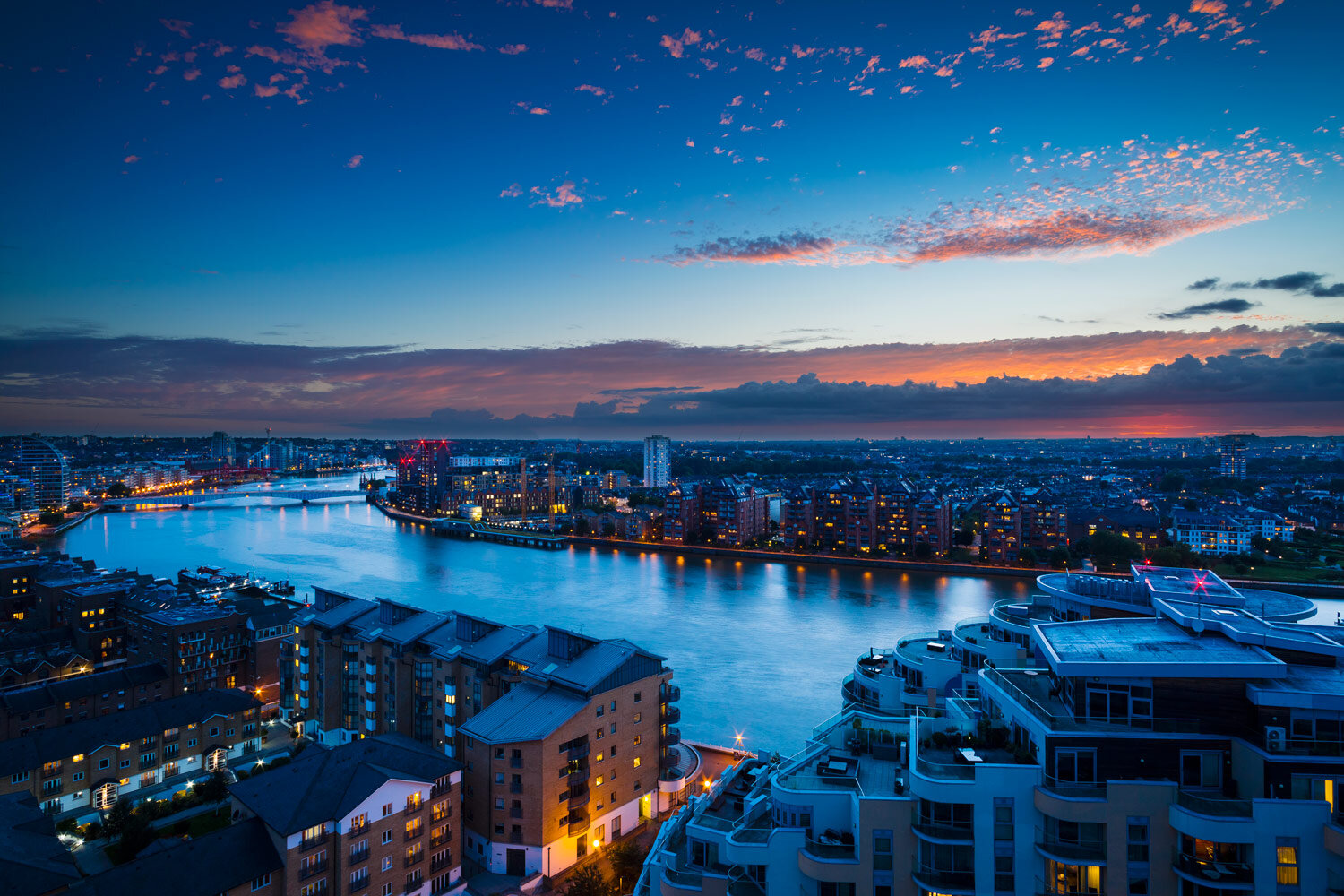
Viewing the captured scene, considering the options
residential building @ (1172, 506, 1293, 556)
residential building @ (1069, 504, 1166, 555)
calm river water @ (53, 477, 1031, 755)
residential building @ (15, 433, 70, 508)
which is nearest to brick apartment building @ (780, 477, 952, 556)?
calm river water @ (53, 477, 1031, 755)

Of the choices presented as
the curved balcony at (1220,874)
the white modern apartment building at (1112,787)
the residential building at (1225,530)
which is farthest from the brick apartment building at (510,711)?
the residential building at (1225,530)

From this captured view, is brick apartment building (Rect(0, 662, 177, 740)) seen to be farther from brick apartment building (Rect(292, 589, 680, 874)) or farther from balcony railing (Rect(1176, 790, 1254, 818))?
balcony railing (Rect(1176, 790, 1254, 818))

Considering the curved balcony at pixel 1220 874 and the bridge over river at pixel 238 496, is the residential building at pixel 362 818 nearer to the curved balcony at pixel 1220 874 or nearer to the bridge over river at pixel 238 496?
the curved balcony at pixel 1220 874

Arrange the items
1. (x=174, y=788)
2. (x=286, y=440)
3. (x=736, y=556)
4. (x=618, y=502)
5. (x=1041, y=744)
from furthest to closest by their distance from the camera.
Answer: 1. (x=286, y=440)
2. (x=618, y=502)
3. (x=736, y=556)
4. (x=174, y=788)
5. (x=1041, y=744)

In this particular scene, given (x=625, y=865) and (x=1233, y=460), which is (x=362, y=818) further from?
(x=1233, y=460)

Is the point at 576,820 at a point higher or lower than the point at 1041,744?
Answer: lower

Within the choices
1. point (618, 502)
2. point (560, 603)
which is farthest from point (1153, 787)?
point (618, 502)

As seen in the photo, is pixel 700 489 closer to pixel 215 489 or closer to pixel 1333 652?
pixel 1333 652

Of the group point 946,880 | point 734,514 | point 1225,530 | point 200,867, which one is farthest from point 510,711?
point 1225,530
